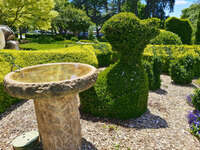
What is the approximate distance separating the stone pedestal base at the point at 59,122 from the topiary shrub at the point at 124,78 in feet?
3.77

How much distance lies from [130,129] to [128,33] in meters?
2.20

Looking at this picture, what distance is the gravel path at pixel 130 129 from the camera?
2.81 meters

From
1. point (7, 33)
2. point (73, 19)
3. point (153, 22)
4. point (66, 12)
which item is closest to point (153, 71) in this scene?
point (153, 22)

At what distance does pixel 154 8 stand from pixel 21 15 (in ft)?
90.2

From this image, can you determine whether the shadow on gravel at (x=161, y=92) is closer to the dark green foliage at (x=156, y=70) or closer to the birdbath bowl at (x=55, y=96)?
the dark green foliage at (x=156, y=70)

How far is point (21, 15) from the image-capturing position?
12641 mm

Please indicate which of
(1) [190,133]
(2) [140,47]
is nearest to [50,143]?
(2) [140,47]

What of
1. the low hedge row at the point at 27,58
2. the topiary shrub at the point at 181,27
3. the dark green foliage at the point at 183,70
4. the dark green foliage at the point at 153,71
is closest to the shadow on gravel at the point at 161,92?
the dark green foliage at the point at 153,71

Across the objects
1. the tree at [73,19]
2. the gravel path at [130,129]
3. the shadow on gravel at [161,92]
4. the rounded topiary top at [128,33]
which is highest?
the tree at [73,19]

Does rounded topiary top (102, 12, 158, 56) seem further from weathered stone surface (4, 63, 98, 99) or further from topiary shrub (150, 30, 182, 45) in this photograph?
topiary shrub (150, 30, 182, 45)

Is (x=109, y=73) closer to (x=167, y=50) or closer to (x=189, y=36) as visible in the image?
Result: (x=167, y=50)

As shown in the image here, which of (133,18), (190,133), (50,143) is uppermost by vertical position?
(133,18)

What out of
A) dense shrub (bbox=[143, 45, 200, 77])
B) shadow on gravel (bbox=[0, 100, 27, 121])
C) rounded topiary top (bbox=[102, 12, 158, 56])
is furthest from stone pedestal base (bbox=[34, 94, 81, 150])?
dense shrub (bbox=[143, 45, 200, 77])

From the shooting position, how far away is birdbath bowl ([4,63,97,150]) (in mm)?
1736
